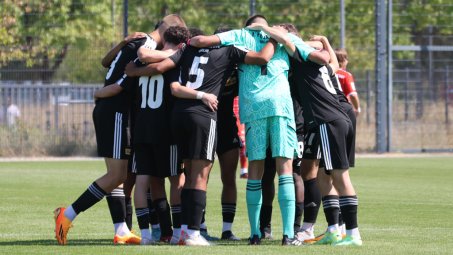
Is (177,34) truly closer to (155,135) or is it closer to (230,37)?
(230,37)

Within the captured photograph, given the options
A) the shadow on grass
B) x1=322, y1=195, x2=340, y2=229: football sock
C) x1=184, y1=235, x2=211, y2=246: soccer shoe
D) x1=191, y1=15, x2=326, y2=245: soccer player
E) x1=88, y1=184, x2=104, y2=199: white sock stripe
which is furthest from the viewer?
x1=88, y1=184, x2=104, y2=199: white sock stripe

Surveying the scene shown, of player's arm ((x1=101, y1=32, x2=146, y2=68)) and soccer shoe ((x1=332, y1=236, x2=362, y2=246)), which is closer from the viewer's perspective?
soccer shoe ((x1=332, y1=236, x2=362, y2=246))

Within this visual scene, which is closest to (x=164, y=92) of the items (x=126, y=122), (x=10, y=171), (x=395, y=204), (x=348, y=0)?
(x=126, y=122)

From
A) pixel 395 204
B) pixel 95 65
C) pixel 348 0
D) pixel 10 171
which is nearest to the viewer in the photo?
pixel 395 204

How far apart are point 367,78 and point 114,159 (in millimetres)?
18245

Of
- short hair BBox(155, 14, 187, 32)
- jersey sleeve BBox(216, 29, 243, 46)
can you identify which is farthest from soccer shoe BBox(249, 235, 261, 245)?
short hair BBox(155, 14, 187, 32)

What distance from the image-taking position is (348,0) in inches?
1179

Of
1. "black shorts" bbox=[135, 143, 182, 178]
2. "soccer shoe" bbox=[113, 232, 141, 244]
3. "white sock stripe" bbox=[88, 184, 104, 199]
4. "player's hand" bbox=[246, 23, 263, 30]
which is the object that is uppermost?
"player's hand" bbox=[246, 23, 263, 30]

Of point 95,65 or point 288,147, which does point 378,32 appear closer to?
point 95,65

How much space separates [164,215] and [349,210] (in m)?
1.81

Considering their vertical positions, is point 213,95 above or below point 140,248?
above

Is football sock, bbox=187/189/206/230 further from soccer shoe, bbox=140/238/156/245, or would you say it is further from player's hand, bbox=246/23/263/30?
player's hand, bbox=246/23/263/30

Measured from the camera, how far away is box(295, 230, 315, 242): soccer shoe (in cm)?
1032

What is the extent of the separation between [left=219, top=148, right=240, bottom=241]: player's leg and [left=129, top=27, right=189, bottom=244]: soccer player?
0.75 m
